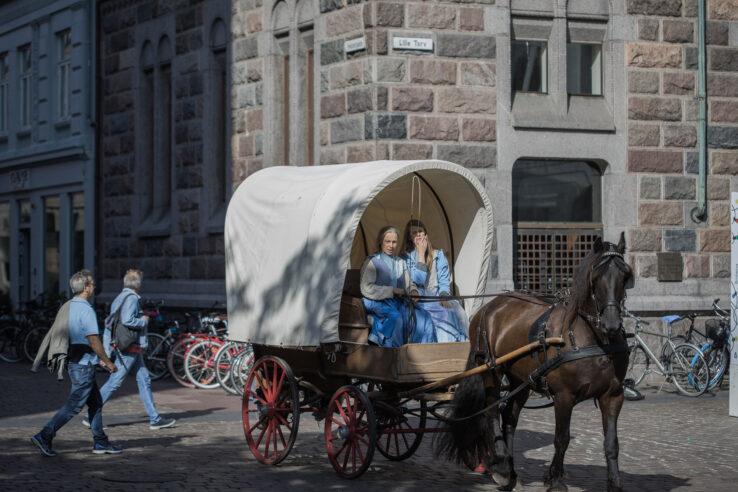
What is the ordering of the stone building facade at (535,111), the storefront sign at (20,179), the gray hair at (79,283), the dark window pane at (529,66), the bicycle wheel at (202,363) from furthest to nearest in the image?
the storefront sign at (20,179) → the bicycle wheel at (202,363) → the dark window pane at (529,66) → the stone building facade at (535,111) → the gray hair at (79,283)

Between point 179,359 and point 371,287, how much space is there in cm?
855

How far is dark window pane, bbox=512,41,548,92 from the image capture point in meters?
17.3

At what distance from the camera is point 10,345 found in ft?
74.4

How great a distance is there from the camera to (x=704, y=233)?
17.8 metres

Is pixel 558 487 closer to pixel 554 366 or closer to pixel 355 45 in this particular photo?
pixel 554 366

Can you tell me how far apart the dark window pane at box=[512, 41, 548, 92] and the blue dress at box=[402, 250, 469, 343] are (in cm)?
706

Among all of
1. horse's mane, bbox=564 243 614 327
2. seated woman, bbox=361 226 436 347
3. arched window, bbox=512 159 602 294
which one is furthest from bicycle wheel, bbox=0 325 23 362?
horse's mane, bbox=564 243 614 327

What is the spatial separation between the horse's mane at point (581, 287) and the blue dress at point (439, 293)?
5.73 ft

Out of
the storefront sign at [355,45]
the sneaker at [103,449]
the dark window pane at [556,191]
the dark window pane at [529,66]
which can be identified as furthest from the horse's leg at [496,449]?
the dark window pane at [529,66]

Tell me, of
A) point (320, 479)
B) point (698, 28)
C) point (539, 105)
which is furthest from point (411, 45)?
point (320, 479)

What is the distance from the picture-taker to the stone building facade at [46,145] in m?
24.7

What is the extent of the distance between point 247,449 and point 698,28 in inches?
407

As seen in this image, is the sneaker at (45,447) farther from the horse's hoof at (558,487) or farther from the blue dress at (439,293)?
the horse's hoof at (558,487)

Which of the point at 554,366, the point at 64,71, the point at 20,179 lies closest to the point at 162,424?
the point at 554,366
